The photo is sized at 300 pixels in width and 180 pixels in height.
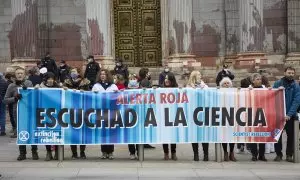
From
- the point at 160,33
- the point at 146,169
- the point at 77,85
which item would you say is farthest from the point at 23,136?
the point at 160,33

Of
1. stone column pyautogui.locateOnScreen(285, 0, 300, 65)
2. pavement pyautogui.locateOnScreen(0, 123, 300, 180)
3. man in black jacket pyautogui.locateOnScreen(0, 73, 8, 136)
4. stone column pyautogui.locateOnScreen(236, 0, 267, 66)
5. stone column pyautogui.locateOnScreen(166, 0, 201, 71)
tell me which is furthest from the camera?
stone column pyautogui.locateOnScreen(285, 0, 300, 65)

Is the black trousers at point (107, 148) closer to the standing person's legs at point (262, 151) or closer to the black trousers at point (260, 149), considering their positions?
the black trousers at point (260, 149)

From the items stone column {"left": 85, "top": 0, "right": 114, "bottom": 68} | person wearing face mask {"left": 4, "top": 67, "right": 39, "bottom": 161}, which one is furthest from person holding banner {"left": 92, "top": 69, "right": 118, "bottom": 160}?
stone column {"left": 85, "top": 0, "right": 114, "bottom": 68}

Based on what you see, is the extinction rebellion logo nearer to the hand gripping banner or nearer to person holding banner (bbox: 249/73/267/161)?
the hand gripping banner

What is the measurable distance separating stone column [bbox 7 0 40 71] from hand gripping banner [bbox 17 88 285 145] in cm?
938

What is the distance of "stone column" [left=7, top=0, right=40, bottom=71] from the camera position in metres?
19.9

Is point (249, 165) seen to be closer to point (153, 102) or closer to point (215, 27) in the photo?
point (153, 102)

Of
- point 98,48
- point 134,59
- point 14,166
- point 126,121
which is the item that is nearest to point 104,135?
point 126,121

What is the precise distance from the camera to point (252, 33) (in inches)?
786

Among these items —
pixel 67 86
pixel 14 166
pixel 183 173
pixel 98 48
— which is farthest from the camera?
pixel 98 48

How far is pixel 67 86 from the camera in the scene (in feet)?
38.2

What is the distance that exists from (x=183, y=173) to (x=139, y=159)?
1.64 metres

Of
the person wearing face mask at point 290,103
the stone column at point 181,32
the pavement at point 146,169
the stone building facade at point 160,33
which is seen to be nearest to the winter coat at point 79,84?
the pavement at point 146,169

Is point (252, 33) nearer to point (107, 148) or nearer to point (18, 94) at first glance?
point (107, 148)
